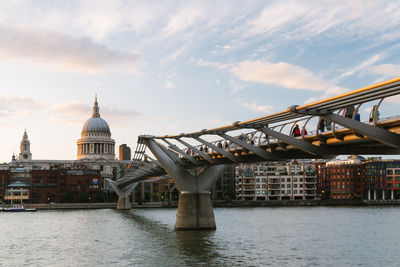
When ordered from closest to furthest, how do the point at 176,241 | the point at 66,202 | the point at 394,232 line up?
1. the point at 176,241
2. the point at 394,232
3. the point at 66,202

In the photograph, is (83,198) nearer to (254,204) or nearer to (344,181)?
(254,204)

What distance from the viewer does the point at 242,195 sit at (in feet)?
570

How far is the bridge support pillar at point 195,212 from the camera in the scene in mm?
57688

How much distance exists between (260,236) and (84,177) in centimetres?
12485

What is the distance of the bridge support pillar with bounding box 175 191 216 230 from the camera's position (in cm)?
5769

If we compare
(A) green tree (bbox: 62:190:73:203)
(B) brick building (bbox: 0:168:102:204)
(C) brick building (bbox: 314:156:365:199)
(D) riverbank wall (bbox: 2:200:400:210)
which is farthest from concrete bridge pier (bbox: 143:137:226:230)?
(C) brick building (bbox: 314:156:365:199)

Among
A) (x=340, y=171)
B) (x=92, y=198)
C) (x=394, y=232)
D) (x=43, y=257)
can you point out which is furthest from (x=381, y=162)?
(x=43, y=257)

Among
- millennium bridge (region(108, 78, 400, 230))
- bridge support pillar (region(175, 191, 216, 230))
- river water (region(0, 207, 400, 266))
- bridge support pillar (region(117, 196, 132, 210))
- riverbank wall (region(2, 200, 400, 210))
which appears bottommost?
riverbank wall (region(2, 200, 400, 210))

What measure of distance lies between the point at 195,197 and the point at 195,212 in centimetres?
149

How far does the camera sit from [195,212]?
57875 millimetres

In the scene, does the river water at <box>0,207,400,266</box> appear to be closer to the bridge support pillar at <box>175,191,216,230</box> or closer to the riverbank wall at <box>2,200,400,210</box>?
the bridge support pillar at <box>175,191,216,230</box>

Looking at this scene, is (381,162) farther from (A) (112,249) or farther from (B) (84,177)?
(A) (112,249)

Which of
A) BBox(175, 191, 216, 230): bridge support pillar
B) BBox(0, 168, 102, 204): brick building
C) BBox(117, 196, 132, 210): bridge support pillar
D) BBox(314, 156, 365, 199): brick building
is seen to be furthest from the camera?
BBox(314, 156, 365, 199): brick building

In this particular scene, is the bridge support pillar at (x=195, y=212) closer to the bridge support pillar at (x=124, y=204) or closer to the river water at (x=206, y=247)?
the river water at (x=206, y=247)
